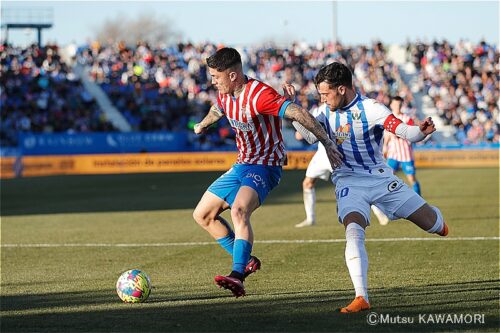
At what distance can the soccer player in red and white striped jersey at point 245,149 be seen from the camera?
8.96 m

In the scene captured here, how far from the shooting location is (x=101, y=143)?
45.3 meters

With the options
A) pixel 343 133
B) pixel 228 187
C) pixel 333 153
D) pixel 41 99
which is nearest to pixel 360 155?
pixel 343 133

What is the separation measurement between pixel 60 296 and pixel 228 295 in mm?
1635

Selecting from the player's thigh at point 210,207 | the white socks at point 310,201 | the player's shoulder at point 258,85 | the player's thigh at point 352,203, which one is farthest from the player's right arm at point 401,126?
the white socks at point 310,201

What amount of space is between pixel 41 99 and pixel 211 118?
38556 millimetres

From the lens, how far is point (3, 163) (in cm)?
4000

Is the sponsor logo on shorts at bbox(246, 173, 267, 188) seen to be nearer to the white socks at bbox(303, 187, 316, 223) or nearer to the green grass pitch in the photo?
the green grass pitch

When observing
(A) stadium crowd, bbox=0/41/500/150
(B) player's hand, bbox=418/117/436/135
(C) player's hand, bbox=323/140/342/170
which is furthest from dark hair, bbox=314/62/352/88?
(A) stadium crowd, bbox=0/41/500/150

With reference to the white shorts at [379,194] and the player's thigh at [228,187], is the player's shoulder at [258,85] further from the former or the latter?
the white shorts at [379,194]

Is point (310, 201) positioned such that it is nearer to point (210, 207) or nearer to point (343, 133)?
point (210, 207)

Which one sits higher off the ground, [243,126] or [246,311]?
[243,126]

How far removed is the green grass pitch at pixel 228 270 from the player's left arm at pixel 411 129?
1.46 metres

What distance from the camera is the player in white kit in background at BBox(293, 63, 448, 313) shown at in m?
8.66

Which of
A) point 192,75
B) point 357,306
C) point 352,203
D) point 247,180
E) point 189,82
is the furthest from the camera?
point 192,75
